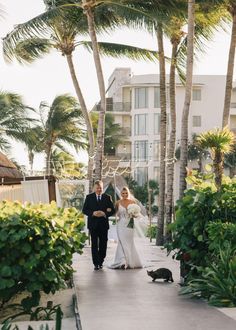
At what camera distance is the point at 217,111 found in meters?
70.9

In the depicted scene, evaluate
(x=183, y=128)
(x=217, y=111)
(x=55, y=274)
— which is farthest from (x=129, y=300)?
(x=217, y=111)

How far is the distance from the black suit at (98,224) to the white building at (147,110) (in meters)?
50.8

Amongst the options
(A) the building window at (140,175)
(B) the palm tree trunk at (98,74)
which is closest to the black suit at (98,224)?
(B) the palm tree trunk at (98,74)

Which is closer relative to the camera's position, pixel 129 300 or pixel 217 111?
pixel 129 300

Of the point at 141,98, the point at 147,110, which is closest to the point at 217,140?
the point at 147,110

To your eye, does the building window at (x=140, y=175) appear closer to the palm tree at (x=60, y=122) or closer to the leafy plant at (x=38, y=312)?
the palm tree at (x=60, y=122)

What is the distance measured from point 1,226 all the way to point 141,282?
3.98m

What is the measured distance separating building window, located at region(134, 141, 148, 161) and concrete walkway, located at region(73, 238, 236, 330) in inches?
2126

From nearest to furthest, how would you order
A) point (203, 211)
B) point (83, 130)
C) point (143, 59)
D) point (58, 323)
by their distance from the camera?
point (58, 323)
point (203, 211)
point (143, 59)
point (83, 130)

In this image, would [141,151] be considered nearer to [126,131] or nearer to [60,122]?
[126,131]

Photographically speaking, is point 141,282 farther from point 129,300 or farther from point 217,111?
point 217,111

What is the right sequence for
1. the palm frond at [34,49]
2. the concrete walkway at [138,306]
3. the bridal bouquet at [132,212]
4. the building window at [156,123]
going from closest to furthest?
the concrete walkway at [138,306]
the bridal bouquet at [132,212]
the palm frond at [34,49]
the building window at [156,123]

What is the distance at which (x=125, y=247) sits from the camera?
51.7 ft

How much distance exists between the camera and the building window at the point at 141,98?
6950 centimetres
